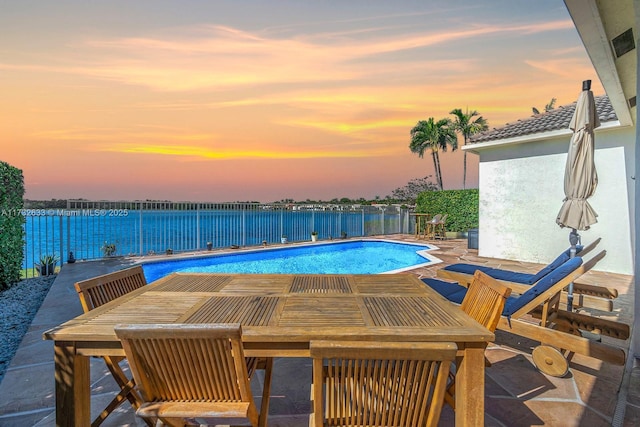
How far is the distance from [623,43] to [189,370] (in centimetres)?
588

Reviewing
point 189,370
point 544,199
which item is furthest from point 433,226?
point 189,370

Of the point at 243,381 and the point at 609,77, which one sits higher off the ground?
the point at 609,77

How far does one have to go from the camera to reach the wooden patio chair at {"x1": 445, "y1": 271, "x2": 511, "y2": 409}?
1949 millimetres

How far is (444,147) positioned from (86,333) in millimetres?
27839

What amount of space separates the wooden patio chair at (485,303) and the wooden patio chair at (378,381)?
63 centimetres

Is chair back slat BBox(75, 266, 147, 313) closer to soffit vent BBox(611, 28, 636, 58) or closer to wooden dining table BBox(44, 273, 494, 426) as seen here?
wooden dining table BBox(44, 273, 494, 426)

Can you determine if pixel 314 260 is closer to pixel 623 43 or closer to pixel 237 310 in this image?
pixel 623 43

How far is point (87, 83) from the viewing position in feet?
26.2

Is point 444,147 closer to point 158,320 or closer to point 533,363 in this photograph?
point 533,363

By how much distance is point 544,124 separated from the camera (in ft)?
28.7

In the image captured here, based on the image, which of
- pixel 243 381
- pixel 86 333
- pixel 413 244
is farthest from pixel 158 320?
pixel 413 244

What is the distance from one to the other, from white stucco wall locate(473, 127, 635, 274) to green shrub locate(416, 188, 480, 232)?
15.6 ft

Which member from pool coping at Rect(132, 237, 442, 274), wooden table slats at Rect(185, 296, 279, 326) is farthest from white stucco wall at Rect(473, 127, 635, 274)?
wooden table slats at Rect(185, 296, 279, 326)

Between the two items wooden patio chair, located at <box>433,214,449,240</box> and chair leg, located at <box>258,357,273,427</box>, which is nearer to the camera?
chair leg, located at <box>258,357,273,427</box>
